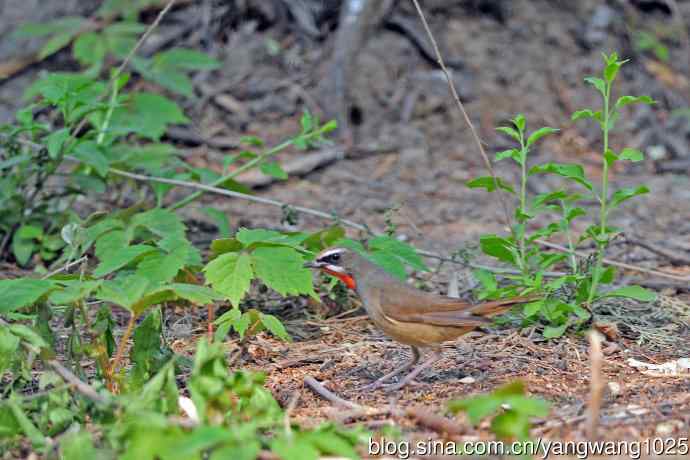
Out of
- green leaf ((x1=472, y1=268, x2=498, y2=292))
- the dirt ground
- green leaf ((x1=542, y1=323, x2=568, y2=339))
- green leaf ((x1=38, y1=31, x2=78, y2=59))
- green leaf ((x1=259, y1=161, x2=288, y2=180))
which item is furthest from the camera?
green leaf ((x1=38, y1=31, x2=78, y2=59))

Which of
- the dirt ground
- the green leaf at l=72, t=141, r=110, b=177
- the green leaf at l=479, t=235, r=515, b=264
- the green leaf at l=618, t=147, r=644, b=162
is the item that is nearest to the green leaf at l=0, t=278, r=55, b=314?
the dirt ground

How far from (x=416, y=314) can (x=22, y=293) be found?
77.9 inches

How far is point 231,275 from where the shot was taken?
4883 millimetres

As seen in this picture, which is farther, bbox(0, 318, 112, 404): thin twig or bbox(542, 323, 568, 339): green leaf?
bbox(542, 323, 568, 339): green leaf

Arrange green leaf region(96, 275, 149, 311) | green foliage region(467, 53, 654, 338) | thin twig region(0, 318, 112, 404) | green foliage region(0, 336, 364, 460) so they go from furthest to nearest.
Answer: green foliage region(467, 53, 654, 338)
green leaf region(96, 275, 149, 311)
thin twig region(0, 318, 112, 404)
green foliage region(0, 336, 364, 460)

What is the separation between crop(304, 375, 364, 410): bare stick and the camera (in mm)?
4423

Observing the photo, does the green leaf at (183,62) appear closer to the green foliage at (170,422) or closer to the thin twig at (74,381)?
the green foliage at (170,422)

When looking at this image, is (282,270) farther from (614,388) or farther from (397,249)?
(614,388)

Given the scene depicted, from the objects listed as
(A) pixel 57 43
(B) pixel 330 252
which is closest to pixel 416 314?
(B) pixel 330 252

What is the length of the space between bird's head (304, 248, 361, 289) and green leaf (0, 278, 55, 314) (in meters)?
1.69

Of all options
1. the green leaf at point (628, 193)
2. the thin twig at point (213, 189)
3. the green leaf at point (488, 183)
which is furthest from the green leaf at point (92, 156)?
the green leaf at point (628, 193)

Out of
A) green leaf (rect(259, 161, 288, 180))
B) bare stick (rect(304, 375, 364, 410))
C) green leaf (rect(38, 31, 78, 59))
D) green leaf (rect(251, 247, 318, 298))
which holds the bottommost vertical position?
bare stick (rect(304, 375, 364, 410))

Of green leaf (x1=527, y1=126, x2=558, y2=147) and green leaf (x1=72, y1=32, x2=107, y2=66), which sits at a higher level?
Answer: green leaf (x1=527, y1=126, x2=558, y2=147)

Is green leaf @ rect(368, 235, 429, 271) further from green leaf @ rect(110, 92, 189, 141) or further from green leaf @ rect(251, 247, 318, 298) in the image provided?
green leaf @ rect(110, 92, 189, 141)
